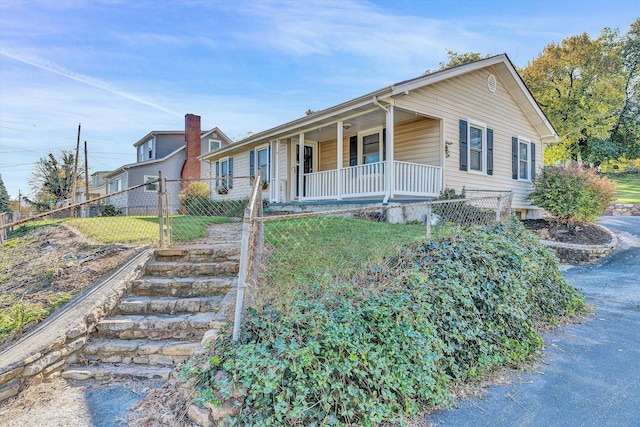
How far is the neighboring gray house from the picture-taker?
21.2 m

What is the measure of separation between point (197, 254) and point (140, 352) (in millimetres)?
1670

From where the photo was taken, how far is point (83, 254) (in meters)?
5.09

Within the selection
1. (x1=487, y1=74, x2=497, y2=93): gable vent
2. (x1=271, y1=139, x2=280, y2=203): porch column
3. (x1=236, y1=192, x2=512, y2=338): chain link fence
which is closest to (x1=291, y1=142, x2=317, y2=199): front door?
(x1=271, y1=139, x2=280, y2=203): porch column

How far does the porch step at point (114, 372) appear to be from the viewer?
308 centimetres

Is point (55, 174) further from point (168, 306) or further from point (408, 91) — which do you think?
point (168, 306)

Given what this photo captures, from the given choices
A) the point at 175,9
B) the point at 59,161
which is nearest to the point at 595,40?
the point at 175,9

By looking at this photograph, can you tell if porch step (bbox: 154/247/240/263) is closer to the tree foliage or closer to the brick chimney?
the brick chimney

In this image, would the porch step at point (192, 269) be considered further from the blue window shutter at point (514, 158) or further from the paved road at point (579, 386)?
the blue window shutter at point (514, 158)

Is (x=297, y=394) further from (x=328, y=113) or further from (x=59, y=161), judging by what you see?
(x=59, y=161)

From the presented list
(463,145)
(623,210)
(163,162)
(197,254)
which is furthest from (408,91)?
(163,162)

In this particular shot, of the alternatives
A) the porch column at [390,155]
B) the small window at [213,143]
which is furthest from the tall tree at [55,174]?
the porch column at [390,155]

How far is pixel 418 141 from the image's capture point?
10453 mm

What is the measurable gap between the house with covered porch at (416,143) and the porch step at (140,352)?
507 cm

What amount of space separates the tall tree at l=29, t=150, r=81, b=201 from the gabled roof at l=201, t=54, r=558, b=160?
856 inches
